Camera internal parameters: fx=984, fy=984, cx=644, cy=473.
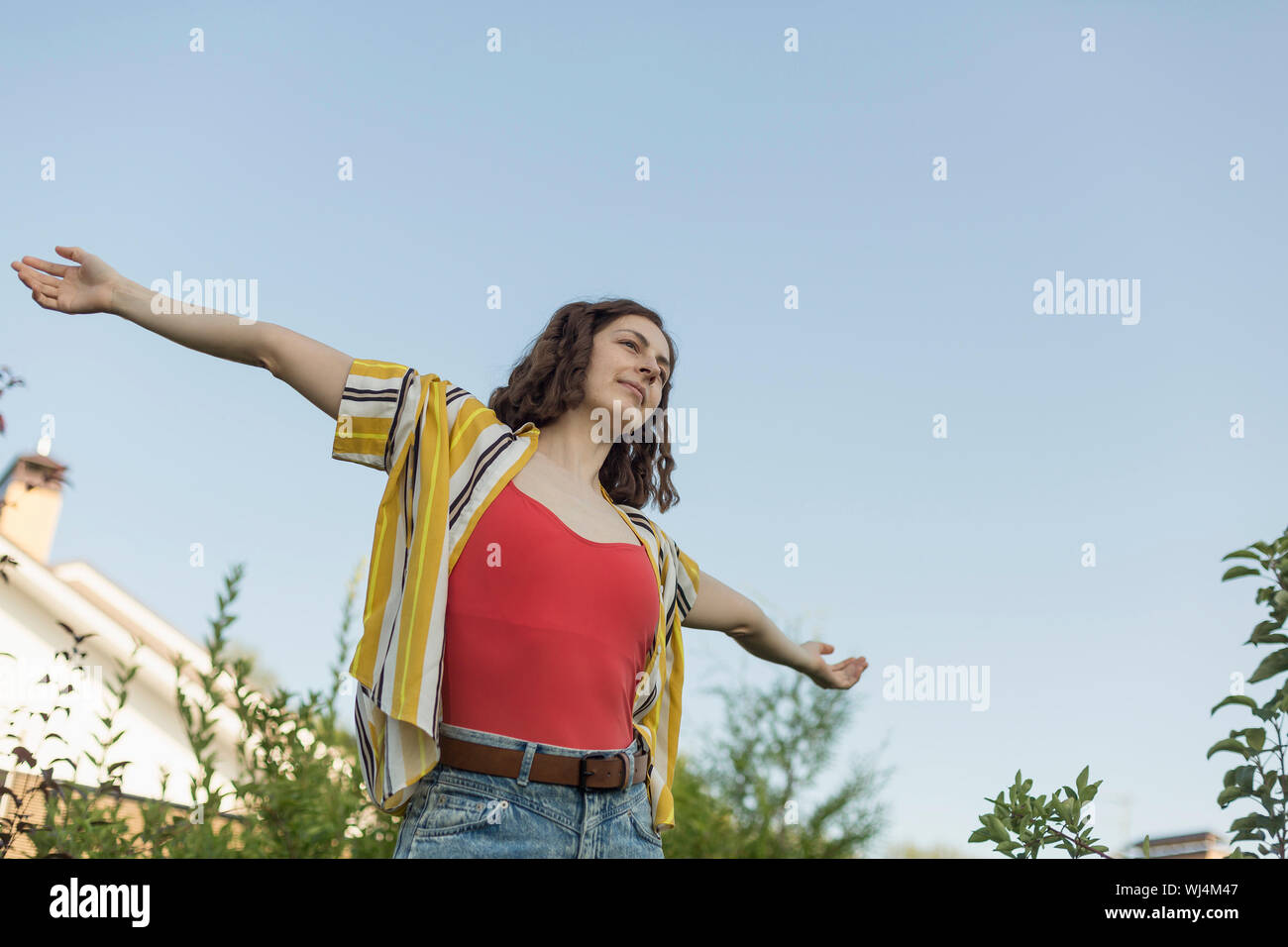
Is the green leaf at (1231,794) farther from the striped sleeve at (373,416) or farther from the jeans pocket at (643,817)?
the striped sleeve at (373,416)

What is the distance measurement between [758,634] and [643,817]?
2.69ft

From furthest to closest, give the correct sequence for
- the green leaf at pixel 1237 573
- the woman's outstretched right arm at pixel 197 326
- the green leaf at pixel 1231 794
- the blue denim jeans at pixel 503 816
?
the woman's outstretched right arm at pixel 197 326
the blue denim jeans at pixel 503 816
the green leaf at pixel 1237 573
the green leaf at pixel 1231 794

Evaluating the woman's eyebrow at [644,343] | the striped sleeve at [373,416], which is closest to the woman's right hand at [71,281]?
the striped sleeve at [373,416]

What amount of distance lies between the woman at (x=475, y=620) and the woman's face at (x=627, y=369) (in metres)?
0.32

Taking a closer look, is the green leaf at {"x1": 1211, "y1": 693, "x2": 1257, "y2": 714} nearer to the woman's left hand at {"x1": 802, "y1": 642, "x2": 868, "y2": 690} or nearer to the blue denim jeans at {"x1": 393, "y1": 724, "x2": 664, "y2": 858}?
the blue denim jeans at {"x1": 393, "y1": 724, "x2": 664, "y2": 858}

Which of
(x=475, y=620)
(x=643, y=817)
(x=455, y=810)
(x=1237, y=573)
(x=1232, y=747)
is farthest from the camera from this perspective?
(x=643, y=817)

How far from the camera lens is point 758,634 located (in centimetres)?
297

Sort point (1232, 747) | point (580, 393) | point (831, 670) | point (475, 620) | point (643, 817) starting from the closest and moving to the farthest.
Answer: point (1232, 747) → point (475, 620) → point (643, 817) → point (580, 393) → point (831, 670)

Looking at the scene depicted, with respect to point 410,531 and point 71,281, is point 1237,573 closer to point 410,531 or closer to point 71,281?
point 410,531

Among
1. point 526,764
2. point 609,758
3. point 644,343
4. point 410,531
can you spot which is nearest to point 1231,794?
point 609,758

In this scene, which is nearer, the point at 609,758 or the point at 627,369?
the point at 609,758

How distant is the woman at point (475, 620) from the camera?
1.99 meters
